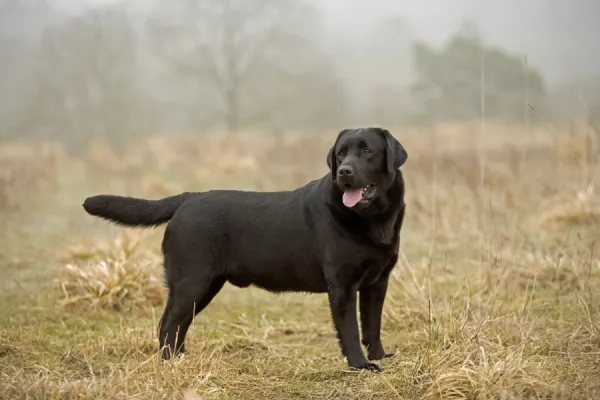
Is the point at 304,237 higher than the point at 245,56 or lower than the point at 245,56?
lower

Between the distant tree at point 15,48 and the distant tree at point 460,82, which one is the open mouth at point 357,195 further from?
the distant tree at point 15,48

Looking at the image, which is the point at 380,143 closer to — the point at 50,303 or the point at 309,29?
the point at 50,303

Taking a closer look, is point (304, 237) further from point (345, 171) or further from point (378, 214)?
point (345, 171)

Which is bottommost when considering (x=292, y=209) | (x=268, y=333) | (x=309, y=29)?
(x=268, y=333)

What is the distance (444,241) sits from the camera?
8609 millimetres

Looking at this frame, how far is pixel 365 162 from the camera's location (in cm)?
403

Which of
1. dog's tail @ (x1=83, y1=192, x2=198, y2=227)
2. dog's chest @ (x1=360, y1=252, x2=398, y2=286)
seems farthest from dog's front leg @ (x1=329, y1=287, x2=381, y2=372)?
dog's tail @ (x1=83, y1=192, x2=198, y2=227)

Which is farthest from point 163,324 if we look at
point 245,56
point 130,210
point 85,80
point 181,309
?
point 245,56

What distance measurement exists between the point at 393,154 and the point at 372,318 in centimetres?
100

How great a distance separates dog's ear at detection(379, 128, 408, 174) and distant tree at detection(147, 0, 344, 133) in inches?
858

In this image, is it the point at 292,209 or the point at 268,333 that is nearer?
the point at 292,209

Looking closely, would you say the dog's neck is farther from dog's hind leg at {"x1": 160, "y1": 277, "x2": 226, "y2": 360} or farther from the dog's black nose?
dog's hind leg at {"x1": 160, "y1": 277, "x2": 226, "y2": 360}

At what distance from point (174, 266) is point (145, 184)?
29.9 feet

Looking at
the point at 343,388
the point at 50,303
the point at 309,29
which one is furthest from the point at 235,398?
the point at 309,29
